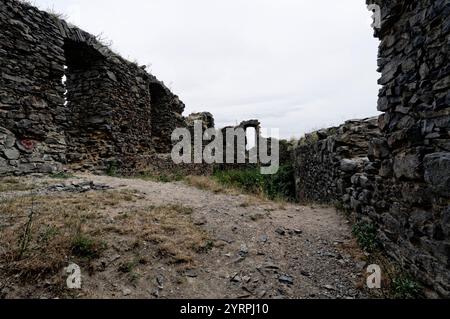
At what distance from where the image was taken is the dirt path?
2.79m

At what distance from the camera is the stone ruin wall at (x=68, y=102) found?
588 cm

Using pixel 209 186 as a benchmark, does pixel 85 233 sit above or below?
below

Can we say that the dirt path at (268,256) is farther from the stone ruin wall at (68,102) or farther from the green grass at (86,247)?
the stone ruin wall at (68,102)

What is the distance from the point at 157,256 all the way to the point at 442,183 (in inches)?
108

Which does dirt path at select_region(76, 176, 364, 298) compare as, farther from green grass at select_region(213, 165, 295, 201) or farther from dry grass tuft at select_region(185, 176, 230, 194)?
green grass at select_region(213, 165, 295, 201)

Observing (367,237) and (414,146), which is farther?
(367,237)

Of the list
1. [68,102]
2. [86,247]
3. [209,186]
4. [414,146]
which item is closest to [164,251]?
[86,247]

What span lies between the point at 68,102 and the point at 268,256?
26.2 feet

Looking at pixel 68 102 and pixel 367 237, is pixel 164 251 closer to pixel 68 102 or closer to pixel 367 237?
pixel 367 237

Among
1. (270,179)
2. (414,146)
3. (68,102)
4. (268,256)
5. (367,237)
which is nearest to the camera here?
(414,146)


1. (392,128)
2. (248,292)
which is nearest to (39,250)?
(248,292)

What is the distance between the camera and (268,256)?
3.43 meters

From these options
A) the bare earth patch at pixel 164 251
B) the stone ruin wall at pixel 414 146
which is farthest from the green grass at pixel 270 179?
the stone ruin wall at pixel 414 146

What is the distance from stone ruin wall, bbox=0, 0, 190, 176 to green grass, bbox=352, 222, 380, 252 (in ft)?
20.8
